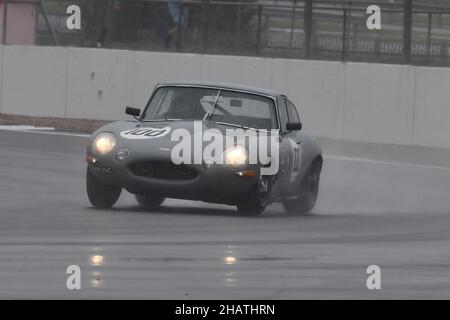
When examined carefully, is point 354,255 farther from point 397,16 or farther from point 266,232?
point 397,16

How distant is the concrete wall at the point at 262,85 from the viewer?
2080 cm

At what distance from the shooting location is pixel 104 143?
11961 millimetres

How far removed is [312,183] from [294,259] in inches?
162

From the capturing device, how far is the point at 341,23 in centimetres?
2248

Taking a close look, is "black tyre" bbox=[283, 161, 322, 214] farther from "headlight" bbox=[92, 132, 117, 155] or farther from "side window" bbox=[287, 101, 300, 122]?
"headlight" bbox=[92, 132, 117, 155]

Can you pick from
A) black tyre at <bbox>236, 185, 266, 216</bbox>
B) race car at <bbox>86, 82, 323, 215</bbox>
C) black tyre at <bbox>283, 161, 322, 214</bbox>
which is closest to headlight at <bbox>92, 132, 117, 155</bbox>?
race car at <bbox>86, 82, 323, 215</bbox>

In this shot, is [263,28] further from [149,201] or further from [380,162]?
[149,201]

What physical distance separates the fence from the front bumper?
10126 mm

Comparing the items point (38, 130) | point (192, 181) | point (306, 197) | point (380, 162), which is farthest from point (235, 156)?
point (38, 130)

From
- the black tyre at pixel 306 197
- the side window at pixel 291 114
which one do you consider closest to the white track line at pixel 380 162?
the side window at pixel 291 114

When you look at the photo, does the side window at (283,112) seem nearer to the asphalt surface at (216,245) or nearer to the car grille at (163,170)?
the asphalt surface at (216,245)

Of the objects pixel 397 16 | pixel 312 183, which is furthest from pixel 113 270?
pixel 397 16

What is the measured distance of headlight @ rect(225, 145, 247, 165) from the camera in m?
11.7

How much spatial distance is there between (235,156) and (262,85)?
421 inches
